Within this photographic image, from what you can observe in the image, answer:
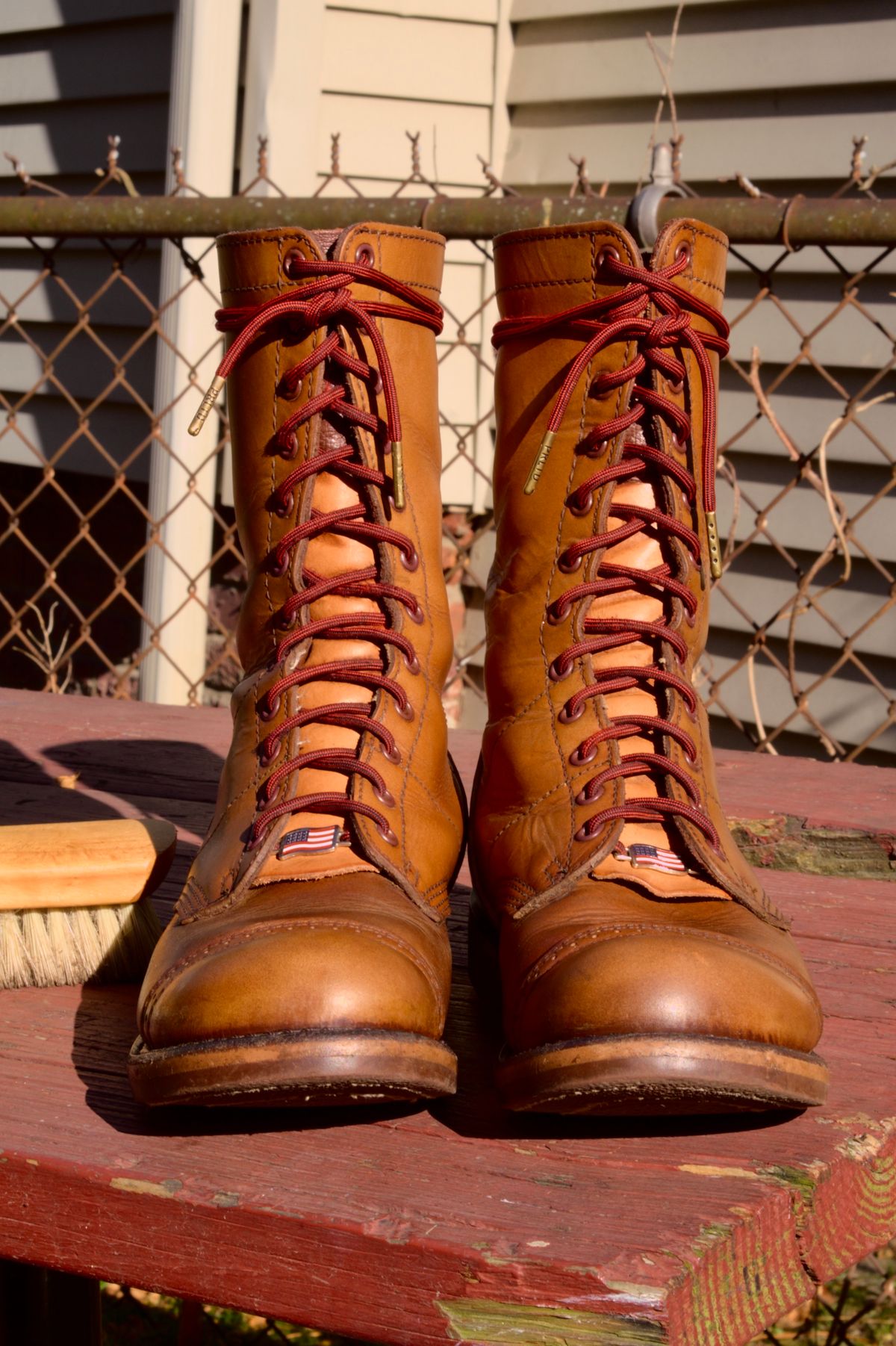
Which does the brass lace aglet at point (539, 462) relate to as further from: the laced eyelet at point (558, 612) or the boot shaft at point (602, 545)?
A: the laced eyelet at point (558, 612)

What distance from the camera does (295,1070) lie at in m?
0.91

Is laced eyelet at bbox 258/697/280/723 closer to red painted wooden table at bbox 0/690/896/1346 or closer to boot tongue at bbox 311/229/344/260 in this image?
red painted wooden table at bbox 0/690/896/1346

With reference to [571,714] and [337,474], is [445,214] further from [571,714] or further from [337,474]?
[571,714]

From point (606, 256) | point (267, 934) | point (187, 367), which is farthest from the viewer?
point (187, 367)

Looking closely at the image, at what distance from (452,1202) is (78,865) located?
0.55m

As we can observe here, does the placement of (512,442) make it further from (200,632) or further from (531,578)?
(200,632)

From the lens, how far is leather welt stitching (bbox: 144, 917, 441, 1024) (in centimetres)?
100

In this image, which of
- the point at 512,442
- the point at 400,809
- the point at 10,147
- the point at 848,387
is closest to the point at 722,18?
the point at 848,387

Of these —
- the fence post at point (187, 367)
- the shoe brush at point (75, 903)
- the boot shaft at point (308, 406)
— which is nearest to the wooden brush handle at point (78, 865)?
the shoe brush at point (75, 903)

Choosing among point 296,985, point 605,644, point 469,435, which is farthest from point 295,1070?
point 469,435

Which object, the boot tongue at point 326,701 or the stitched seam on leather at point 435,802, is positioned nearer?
A: the boot tongue at point 326,701

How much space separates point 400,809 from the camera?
3.88 ft

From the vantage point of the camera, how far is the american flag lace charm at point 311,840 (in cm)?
112

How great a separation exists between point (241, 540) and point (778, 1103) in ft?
2.47
